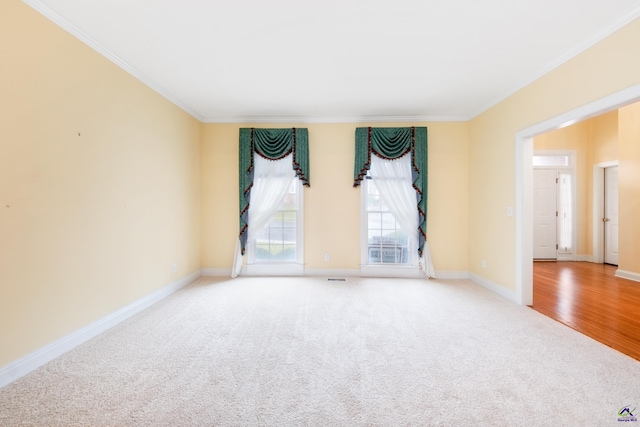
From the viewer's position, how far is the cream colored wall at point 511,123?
2152 millimetres

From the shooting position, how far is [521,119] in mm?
3189

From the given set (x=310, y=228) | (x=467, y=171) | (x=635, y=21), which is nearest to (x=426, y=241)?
(x=467, y=171)

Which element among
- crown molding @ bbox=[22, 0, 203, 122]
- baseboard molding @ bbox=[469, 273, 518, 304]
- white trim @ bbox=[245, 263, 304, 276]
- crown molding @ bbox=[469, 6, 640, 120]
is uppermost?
crown molding @ bbox=[22, 0, 203, 122]

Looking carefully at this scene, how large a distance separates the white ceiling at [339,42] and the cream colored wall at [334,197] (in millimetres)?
862

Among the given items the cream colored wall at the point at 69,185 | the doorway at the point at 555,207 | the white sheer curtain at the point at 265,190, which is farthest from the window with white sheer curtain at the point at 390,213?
the doorway at the point at 555,207

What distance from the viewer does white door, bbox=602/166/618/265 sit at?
5477 millimetres

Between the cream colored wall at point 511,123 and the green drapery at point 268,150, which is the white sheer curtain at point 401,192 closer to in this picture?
the cream colored wall at point 511,123

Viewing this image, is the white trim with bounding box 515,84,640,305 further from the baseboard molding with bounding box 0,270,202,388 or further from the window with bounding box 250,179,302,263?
the baseboard molding with bounding box 0,270,202,388

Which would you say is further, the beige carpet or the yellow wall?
the yellow wall

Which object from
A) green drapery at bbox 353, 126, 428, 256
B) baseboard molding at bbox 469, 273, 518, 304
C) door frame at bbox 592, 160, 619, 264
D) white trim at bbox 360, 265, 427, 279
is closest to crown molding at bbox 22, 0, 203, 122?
green drapery at bbox 353, 126, 428, 256

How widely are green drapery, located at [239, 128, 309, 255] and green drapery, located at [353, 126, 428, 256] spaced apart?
1.03 meters

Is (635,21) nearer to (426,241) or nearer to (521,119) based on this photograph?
(521,119)

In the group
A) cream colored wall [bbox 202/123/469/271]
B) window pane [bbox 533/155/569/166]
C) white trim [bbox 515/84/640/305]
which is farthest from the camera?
window pane [bbox 533/155/569/166]

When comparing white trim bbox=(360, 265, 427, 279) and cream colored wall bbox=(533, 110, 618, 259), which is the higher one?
cream colored wall bbox=(533, 110, 618, 259)
